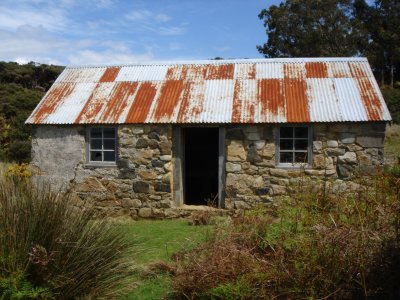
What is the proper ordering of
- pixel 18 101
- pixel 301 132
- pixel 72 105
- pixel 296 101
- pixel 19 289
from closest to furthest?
1. pixel 19 289
2. pixel 301 132
3. pixel 296 101
4. pixel 72 105
5. pixel 18 101

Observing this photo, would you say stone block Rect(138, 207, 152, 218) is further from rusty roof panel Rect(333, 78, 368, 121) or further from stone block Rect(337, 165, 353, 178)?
rusty roof panel Rect(333, 78, 368, 121)

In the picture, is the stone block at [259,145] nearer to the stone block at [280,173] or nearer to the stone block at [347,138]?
the stone block at [280,173]

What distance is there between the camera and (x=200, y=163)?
13.1 meters

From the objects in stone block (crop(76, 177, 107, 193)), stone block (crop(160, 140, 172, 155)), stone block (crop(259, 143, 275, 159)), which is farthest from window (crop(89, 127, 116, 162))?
stone block (crop(259, 143, 275, 159))

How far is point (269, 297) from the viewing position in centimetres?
421

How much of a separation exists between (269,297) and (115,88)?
778 centimetres

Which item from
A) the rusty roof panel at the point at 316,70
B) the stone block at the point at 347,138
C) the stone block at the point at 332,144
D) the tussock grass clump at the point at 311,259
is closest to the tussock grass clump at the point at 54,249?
the tussock grass clump at the point at 311,259

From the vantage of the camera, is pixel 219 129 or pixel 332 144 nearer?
pixel 332 144

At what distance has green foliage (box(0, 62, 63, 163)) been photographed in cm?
1625

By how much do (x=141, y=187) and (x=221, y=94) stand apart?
275 cm

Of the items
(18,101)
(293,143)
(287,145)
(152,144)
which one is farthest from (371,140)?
(18,101)

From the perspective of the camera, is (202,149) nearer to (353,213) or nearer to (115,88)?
(115,88)

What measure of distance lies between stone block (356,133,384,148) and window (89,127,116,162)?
5324 mm

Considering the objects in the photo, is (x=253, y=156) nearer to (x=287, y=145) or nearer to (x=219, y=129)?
(x=287, y=145)
